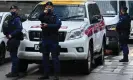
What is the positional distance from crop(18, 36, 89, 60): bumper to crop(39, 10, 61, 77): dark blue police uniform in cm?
46

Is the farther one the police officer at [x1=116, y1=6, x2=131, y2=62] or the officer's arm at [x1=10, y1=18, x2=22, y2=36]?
the police officer at [x1=116, y1=6, x2=131, y2=62]

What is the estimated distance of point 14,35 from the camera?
966 cm

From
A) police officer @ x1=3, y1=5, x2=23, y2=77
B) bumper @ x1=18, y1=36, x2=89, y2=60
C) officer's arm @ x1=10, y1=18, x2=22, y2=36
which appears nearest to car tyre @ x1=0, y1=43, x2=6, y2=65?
bumper @ x1=18, y1=36, x2=89, y2=60

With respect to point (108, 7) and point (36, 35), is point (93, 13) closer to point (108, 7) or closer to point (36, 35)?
point (36, 35)

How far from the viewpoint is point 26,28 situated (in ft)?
33.1

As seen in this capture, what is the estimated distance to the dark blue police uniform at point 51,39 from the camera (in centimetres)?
925

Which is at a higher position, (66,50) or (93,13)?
(93,13)

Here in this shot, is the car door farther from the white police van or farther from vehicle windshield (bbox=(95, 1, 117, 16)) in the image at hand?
vehicle windshield (bbox=(95, 1, 117, 16))

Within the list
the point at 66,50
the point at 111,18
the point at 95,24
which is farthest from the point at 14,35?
the point at 111,18

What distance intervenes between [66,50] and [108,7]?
7.82 metres

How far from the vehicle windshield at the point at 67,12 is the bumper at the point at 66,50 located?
1056 mm

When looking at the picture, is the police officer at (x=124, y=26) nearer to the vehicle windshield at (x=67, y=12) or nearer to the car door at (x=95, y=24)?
the car door at (x=95, y=24)

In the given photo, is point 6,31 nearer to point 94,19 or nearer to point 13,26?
point 13,26

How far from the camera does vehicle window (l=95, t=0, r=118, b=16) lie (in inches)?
666
